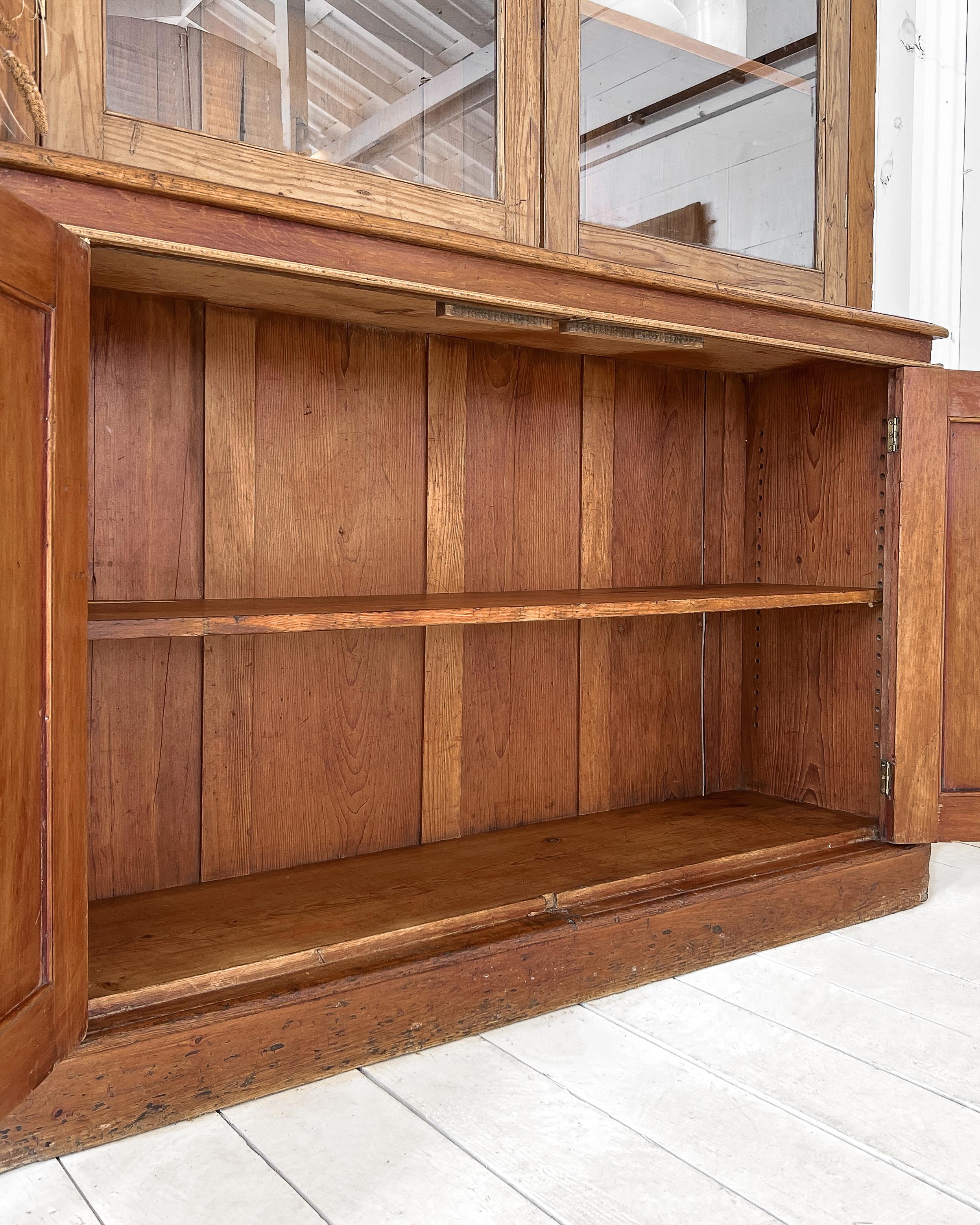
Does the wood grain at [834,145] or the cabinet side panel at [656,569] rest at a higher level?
the wood grain at [834,145]

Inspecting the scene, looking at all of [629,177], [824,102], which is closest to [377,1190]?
[629,177]

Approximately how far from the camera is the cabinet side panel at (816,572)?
6.22 ft

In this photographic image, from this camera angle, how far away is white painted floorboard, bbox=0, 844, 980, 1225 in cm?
103

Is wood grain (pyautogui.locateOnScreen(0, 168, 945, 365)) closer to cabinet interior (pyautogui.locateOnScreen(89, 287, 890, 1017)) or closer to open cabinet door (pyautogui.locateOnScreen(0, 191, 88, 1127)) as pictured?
open cabinet door (pyautogui.locateOnScreen(0, 191, 88, 1127))

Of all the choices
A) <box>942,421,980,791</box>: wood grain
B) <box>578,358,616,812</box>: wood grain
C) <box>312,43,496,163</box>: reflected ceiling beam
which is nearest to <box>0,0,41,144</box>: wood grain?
<box>312,43,496,163</box>: reflected ceiling beam

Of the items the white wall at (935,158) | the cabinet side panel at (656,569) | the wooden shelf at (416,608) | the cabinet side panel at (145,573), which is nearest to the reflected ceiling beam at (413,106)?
the cabinet side panel at (145,573)

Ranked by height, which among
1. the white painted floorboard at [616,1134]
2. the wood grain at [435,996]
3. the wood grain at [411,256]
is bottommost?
the white painted floorboard at [616,1134]

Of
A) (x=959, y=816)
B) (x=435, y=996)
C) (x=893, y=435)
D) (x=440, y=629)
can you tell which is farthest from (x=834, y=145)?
(x=435, y=996)

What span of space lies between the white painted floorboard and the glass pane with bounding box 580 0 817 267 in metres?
1.17

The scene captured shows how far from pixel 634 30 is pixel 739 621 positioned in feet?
3.73

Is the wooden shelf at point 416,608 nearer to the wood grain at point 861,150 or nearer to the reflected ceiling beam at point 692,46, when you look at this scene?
the wood grain at point 861,150

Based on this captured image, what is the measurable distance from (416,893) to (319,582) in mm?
507

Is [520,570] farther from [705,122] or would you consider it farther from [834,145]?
[834,145]

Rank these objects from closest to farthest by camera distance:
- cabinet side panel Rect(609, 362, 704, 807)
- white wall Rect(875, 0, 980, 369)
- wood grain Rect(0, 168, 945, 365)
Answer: wood grain Rect(0, 168, 945, 365), cabinet side panel Rect(609, 362, 704, 807), white wall Rect(875, 0, 980, 369)
